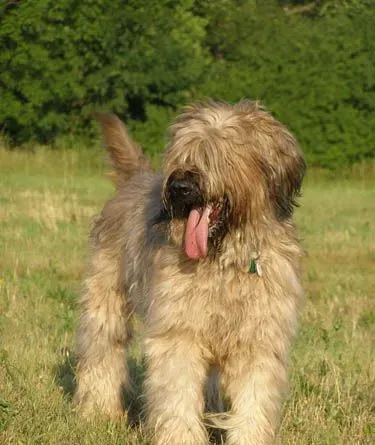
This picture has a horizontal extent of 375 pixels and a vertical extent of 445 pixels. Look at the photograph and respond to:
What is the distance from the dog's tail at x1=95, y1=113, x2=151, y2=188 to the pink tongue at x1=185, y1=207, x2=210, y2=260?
7.18 ft

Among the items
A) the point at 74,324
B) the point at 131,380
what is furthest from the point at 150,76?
the point at 131,380

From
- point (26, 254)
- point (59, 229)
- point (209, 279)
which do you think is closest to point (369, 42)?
point (59, 229)

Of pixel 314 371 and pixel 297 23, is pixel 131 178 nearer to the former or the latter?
pixel 314 371

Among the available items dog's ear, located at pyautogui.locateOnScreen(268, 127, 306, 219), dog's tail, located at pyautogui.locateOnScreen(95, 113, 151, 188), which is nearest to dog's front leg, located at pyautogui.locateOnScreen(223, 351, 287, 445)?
dog's ear, located at pyautogui.locateOnScreen(268, 127, 306, 219)

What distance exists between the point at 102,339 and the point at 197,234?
1.98m

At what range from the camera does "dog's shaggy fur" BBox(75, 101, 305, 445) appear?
19.6 feet

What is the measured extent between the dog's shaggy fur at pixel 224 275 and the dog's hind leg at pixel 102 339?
46.9 inches

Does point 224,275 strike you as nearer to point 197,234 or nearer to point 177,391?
point 197,234

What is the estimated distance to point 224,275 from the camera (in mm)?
6219

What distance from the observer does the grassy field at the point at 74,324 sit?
6812 millimetres

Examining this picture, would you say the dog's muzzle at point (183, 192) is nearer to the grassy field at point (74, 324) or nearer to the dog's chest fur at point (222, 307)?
the dog's chest fur at point (222, 307)

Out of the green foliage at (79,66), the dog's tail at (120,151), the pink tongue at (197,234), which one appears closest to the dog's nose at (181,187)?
the pink tongue at (197,234)

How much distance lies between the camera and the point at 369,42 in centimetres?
3136

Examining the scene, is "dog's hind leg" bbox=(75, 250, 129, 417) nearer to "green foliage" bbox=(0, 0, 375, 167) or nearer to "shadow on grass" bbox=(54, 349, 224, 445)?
"shadow on grass" bbox=(54, 349, 224, 445)
